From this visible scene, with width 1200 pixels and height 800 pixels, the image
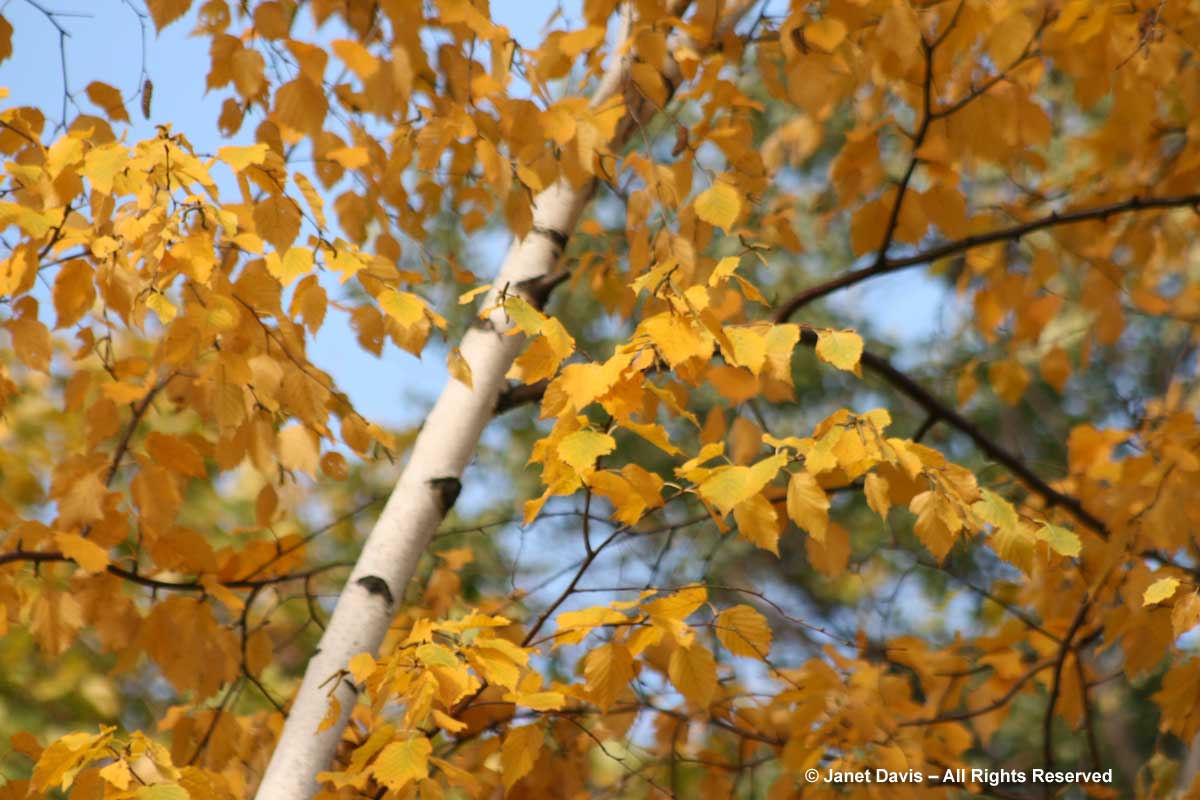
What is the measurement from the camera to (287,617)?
3.93 m

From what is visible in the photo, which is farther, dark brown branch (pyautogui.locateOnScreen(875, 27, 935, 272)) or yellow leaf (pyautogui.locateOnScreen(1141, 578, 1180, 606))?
dark brown branch (pyautogui.locateOnScreen(875, 27, 935, 272))

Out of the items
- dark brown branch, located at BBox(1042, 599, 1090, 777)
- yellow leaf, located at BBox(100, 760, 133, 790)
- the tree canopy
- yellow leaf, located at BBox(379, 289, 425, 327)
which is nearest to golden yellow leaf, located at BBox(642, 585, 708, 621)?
the tree canopy

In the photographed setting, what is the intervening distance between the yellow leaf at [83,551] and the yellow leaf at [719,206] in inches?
36.5

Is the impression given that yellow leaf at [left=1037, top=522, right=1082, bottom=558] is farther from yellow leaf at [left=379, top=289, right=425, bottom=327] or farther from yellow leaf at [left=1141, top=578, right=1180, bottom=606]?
yellow leaf at [left=379, top=289, right=425, bottom=327]

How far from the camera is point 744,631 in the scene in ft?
4.23

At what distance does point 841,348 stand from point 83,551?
1004 millimetres

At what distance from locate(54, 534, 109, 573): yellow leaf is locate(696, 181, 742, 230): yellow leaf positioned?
3.04 feet

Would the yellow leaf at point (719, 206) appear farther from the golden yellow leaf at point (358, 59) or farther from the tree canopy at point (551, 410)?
the golden yellow leaf at point (358, 59)

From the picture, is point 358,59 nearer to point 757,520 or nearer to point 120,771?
point 757,520

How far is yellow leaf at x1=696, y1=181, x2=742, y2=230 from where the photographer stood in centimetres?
157

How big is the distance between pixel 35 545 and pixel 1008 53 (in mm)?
1690

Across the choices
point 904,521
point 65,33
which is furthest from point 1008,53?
point 904,521

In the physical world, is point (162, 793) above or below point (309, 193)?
below

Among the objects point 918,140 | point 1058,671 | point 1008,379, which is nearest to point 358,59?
point 918,140
